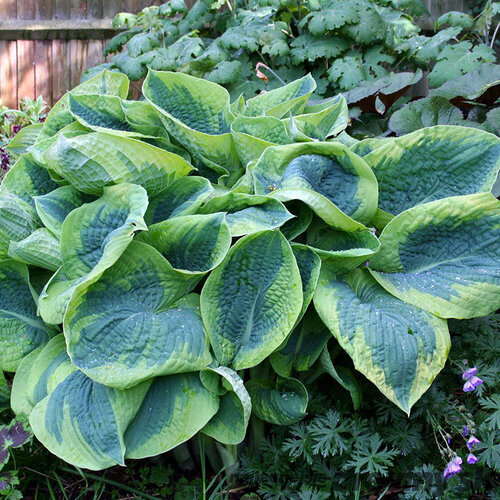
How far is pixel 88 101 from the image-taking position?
5.30 feet

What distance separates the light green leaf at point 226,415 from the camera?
4.03 feet

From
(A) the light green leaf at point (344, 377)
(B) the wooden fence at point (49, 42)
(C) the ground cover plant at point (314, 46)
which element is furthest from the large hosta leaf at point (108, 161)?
(B) the wooden fence at point (49, 42)

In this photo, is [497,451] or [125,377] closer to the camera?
[125,377]

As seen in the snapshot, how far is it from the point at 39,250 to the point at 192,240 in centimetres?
37

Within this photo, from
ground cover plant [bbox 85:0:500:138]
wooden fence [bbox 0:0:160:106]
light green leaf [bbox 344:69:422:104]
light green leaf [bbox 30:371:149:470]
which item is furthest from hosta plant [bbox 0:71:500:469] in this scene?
wooden fence [bbox 0:0:160:106]

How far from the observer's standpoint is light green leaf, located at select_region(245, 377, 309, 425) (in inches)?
51.3

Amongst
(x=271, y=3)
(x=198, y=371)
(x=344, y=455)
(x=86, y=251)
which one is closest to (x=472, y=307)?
(x=344, y=455)

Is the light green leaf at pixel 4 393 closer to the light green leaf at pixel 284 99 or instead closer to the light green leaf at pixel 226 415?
the light green leaf at pixel 226 415

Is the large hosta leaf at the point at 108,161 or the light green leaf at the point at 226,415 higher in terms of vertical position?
the large hosta leaf at the point at 108,161

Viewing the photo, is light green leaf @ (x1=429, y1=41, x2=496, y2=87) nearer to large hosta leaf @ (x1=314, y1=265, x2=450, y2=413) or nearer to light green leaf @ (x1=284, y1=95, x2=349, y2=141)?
light green leaf @ (x1=284, y1=95, x2=349, y2=141)

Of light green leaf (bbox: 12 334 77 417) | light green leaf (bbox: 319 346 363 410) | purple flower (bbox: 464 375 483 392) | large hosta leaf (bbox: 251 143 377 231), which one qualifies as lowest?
light green leaf (bbox: 12 334 77 417)

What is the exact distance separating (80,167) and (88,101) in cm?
39

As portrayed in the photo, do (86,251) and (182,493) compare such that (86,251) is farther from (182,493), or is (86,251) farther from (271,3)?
(271,3)

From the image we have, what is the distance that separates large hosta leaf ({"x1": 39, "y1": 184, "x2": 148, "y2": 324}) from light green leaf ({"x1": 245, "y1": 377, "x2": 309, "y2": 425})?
1.59ft
